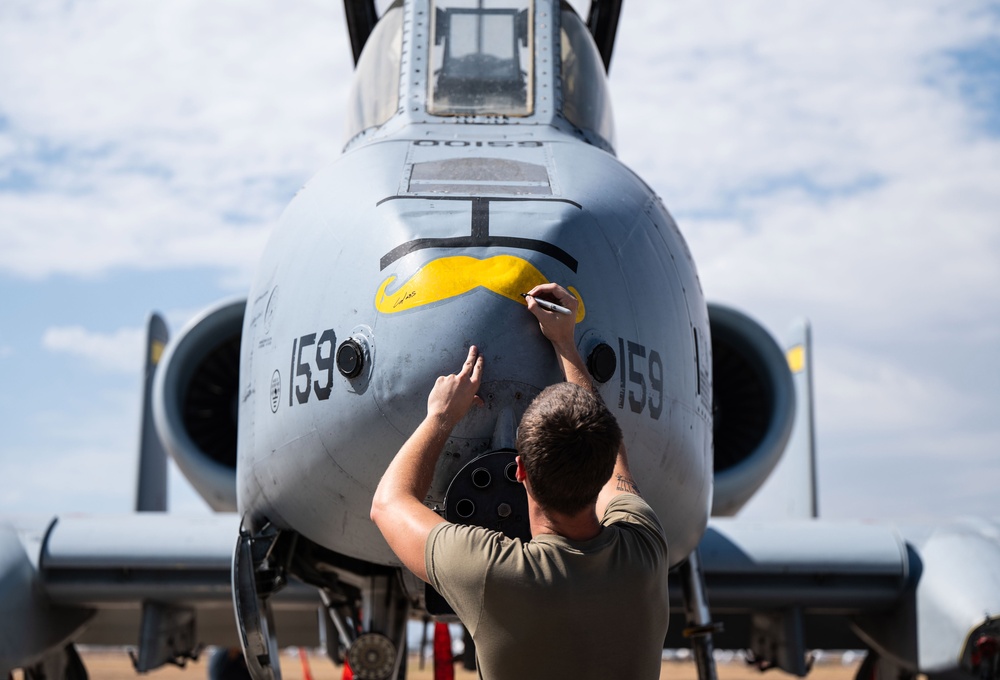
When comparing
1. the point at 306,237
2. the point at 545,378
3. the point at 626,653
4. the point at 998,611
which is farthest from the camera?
the point at 998,611

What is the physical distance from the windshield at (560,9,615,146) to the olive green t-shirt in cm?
286

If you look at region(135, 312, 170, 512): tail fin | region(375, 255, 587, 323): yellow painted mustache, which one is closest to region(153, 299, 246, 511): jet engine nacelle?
region(135, 312, 170, 512): tail fin

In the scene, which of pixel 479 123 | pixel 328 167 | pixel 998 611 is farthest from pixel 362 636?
pixel 998 611

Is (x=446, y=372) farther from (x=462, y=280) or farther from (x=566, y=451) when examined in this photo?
(x=566, y=451)

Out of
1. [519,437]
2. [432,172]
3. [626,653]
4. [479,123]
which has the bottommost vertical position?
[626,653]

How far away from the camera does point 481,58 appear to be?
4691mm

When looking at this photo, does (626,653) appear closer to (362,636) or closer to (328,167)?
(362,636)

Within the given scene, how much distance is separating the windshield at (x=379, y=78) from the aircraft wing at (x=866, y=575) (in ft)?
9.02

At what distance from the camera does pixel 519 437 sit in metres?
2.29

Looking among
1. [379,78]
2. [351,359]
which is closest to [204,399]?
[379,78]

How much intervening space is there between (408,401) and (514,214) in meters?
0.68

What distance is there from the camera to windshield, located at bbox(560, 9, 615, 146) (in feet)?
15.9

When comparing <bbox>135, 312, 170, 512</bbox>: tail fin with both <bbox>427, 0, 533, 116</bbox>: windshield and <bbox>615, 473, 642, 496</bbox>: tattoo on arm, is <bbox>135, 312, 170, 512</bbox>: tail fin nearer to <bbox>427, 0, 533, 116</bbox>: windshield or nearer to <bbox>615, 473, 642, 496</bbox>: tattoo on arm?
<bbox>427, 0, 533, 116</bbox>: windshield

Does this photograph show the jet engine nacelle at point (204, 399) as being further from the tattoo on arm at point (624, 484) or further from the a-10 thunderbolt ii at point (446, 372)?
the tattoo on arm at point (624, 484)
